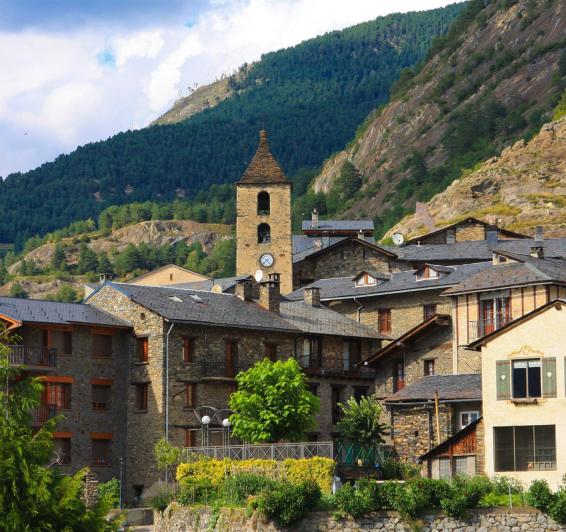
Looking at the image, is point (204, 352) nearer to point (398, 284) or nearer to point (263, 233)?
point (398, 284)

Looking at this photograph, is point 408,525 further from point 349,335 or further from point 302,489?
point 349,335

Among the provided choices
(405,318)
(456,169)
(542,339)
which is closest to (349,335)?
(405,318)

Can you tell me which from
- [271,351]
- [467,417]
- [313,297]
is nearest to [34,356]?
[271,351]

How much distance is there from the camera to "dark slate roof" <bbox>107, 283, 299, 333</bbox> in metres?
73.7

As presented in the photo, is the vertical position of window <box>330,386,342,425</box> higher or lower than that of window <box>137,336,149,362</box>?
lower

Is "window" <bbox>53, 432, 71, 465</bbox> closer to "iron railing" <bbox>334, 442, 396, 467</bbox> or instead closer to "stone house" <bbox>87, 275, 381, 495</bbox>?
"stone house" <bbox>87, 275, 381, 495</bbox>

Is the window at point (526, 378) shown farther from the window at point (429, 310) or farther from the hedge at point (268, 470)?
the window at point (429, 310)

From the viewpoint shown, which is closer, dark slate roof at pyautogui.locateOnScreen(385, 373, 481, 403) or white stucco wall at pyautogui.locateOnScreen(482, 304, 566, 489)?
white stucco wall at pyautogui.locateOnScreen(482, 304, 566, 489)

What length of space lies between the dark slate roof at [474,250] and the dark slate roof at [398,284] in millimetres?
9843

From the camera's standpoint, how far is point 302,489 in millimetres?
51969

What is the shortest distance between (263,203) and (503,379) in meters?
56.9

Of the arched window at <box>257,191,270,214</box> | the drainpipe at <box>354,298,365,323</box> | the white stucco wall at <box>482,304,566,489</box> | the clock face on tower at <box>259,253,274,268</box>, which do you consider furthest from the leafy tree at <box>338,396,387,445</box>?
Answer: the arched window at <box>257,191,270,214</box>

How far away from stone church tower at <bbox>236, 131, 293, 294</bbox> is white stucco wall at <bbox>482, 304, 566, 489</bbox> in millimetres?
52794

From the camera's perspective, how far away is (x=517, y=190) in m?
140
